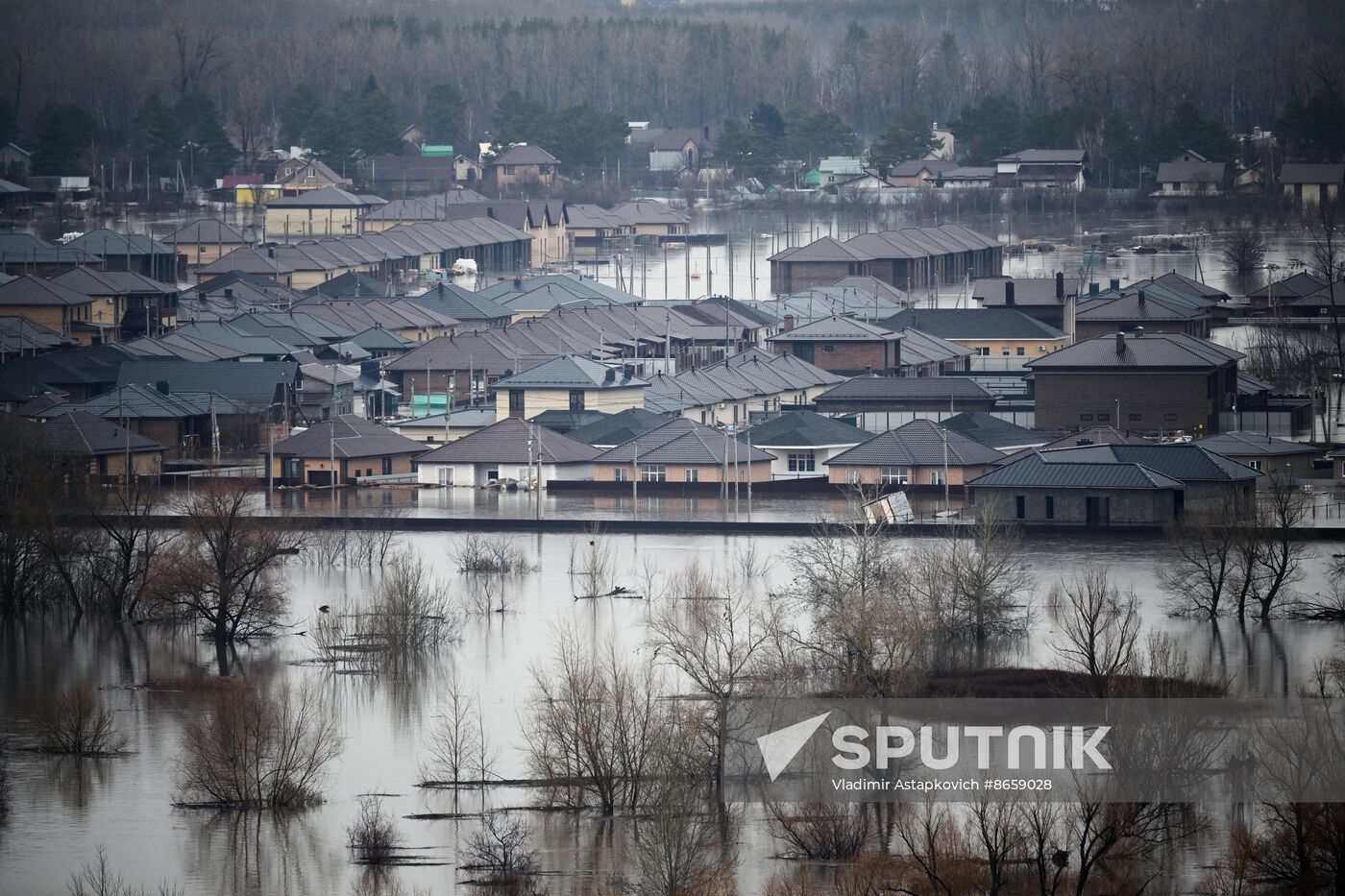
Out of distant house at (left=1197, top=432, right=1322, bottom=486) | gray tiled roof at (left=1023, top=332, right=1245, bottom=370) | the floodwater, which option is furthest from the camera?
gray tiled roof at (left=1023, top=332, right=1245, bottom=370)

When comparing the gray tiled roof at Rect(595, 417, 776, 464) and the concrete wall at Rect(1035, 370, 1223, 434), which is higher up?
the concrete wall at Rect(1035, 370, 1223, 434)

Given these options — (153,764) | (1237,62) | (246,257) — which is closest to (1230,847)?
(153,764)

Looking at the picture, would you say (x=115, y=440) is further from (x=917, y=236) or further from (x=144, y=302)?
(x=917, y=236)

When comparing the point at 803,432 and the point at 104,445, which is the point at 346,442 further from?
the point at 803,432

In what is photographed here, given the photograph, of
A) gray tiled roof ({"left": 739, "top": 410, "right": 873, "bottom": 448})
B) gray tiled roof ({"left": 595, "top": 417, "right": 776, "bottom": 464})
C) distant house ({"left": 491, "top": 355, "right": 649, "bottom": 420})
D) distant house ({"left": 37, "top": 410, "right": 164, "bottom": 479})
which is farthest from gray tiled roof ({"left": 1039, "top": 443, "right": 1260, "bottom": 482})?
distant house ({"left": 37, "top": 410, "right": 164, "bottom": 479})

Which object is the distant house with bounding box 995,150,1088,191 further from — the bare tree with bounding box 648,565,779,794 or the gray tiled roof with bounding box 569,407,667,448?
the bare tree with bounding box 648,565,779,794

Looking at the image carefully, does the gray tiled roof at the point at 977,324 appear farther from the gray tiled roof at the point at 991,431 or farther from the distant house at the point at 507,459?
the distant house at the point at 507,459
